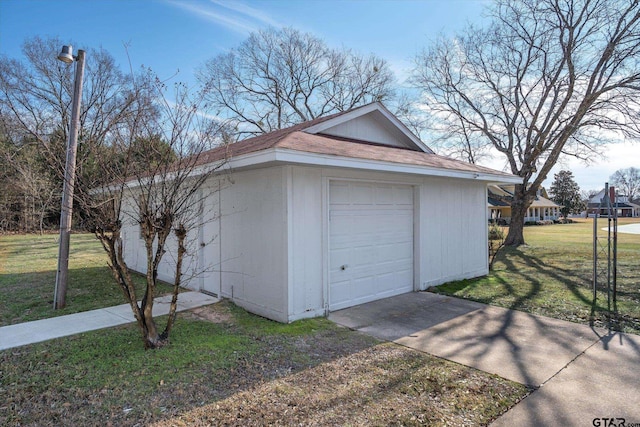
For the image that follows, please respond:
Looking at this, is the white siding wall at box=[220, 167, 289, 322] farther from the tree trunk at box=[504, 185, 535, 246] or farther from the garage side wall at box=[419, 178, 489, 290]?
the tree trunk at box=[504, 185, 535, 246]

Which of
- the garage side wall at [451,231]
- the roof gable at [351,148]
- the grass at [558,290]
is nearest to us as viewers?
the roof gable at [351,148]

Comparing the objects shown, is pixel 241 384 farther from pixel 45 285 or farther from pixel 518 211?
pixel 518 211

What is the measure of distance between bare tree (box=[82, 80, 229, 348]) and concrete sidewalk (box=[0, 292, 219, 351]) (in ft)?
4.14

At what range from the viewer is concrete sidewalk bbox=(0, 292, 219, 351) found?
4.75 meters

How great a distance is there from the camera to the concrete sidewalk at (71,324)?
4.75 m

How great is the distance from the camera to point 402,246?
7301 millimetres

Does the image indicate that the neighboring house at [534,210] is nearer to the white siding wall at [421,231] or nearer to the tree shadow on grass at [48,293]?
the white siding wall at [421,231]

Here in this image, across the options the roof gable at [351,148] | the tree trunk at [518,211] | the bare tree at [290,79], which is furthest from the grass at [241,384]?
the bare tree at [290,79]

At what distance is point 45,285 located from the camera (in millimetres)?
8148

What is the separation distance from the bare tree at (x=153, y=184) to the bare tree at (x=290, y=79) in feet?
66.5

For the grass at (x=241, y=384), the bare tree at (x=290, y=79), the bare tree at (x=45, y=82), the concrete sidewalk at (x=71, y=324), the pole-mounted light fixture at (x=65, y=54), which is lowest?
the grass at (x=241, y=384)

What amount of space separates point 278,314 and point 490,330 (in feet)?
9.94

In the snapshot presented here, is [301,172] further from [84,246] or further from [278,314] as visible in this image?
[84,246]

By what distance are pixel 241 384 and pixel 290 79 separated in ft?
82.6
